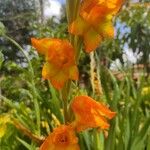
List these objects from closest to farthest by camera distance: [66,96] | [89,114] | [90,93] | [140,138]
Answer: [89,114], [66,96], [140,138], [90,93]

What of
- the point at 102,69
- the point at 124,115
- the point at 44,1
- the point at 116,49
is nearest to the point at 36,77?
the point at 102,69

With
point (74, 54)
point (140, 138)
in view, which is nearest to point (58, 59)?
point (74, 54)

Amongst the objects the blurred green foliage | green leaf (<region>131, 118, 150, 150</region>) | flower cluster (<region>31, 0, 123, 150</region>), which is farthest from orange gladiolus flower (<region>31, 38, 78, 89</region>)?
green leaf (<region>131, 118, 150, 150</region>)

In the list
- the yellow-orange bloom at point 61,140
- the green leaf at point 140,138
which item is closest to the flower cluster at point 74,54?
the yellow-orange bloom at point 61,140

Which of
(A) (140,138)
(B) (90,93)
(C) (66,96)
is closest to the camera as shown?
(C) (66,96)

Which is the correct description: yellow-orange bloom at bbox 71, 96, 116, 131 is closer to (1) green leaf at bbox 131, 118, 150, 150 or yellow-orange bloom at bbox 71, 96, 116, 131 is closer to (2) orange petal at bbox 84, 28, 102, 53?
(2) orange petal at bbox 84, 28, 102, 53

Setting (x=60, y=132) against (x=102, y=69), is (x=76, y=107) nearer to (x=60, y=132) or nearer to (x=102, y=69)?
(x=60, y=132)

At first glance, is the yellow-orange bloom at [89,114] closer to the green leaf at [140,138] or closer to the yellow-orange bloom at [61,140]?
the yellow-orange bloom at [61,140]

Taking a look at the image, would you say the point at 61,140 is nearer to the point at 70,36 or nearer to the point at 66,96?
the point at 66,96
